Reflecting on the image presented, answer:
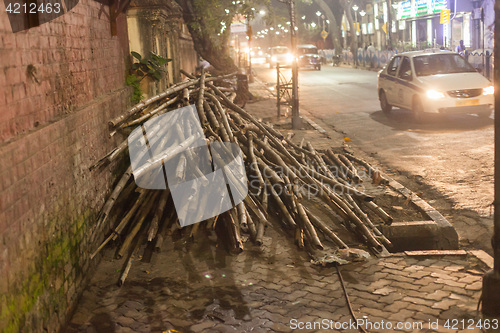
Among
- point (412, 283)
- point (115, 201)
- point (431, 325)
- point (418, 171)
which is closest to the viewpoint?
point (431, 325)

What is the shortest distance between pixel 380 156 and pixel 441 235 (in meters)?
4.47

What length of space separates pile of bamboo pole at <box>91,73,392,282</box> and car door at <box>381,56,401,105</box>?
25.2ft

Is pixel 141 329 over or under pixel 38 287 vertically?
under

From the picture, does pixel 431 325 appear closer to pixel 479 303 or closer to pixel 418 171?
pixel 479 303

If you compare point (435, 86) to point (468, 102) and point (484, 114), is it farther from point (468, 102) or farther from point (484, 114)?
point (484, 114)

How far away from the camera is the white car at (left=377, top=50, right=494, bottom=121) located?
541 inches

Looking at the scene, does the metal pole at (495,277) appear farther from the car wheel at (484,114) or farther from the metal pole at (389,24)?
the metal pole at (389,24)

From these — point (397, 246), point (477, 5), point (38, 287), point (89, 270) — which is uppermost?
point (477, 5)

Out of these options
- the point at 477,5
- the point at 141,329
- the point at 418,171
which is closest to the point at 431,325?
the point at 141,329

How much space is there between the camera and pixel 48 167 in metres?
4.43

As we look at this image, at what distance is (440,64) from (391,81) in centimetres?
147

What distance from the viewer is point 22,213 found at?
3814mm

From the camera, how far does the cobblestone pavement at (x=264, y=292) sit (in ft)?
14.7

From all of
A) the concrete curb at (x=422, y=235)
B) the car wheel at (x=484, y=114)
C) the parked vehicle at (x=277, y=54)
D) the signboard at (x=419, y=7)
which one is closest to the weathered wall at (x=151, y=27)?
the concrete curb at (x=422, y=235)
